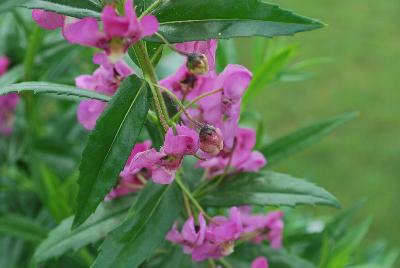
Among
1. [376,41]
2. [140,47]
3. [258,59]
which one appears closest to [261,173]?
[140,47]

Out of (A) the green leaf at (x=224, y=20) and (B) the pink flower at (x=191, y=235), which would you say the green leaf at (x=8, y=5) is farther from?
(B) the pink flower at (x=191, y=235)

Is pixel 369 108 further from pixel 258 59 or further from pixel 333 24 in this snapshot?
pixel 258 59

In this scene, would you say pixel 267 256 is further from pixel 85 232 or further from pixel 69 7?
pixel 69 7

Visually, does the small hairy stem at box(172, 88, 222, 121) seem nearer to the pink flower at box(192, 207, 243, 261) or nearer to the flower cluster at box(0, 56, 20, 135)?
the pink flower at box(192, 207, 243, 261)

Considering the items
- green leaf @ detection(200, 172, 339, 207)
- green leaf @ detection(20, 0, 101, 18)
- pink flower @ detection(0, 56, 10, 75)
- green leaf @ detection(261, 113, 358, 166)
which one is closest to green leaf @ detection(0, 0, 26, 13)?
green leaf @ detection(20, 0, 101, 18)

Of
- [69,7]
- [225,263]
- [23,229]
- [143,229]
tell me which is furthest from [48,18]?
[23,229]

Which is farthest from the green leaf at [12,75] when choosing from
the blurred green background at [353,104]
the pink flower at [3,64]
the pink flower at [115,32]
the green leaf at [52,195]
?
the blurred green background at [353,104]
